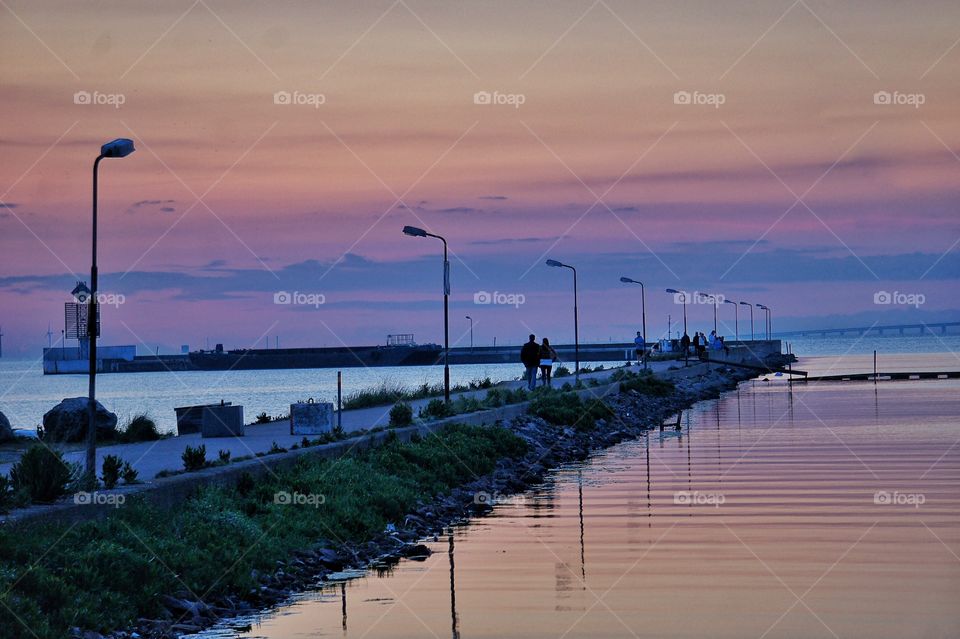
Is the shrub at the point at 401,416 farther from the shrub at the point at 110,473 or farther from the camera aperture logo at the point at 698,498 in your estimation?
the shrub at the point at 110,473

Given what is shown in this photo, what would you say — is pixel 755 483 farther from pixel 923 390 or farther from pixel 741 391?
A: pixel 741 391

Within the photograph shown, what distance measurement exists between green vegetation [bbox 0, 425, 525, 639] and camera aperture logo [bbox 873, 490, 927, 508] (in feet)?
29.9

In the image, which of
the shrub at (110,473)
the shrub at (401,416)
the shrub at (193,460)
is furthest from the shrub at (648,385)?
the shrub at (110,473)

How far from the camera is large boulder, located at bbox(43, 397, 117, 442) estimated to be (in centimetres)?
3238

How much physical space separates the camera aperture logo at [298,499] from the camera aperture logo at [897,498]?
434 inches

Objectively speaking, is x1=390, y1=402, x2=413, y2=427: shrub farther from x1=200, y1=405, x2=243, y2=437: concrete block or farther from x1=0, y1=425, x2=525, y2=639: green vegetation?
x1=0, y1=425, x2=525, y2=639: green vegetation

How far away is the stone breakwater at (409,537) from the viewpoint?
50.7 feet

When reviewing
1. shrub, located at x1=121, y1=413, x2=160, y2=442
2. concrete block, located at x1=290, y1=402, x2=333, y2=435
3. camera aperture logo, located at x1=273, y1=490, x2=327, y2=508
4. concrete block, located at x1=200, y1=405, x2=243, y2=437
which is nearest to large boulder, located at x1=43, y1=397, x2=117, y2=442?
shrub, located at x1=121, y1=413, x2=160, y2=442

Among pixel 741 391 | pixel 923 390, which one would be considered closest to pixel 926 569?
Answer: pixel 923 390

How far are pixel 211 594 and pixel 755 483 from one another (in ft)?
53.8

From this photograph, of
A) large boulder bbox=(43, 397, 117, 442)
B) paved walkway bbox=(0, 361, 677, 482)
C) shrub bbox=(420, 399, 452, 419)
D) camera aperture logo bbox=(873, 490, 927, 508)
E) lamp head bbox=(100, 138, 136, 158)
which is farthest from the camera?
shrub bbox=(420, 399, 452, 419)

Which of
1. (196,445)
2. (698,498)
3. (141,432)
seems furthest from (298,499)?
(141,432)

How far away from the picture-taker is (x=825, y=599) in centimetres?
1634

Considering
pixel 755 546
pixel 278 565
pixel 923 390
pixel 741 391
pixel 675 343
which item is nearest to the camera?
pixel 278 565
